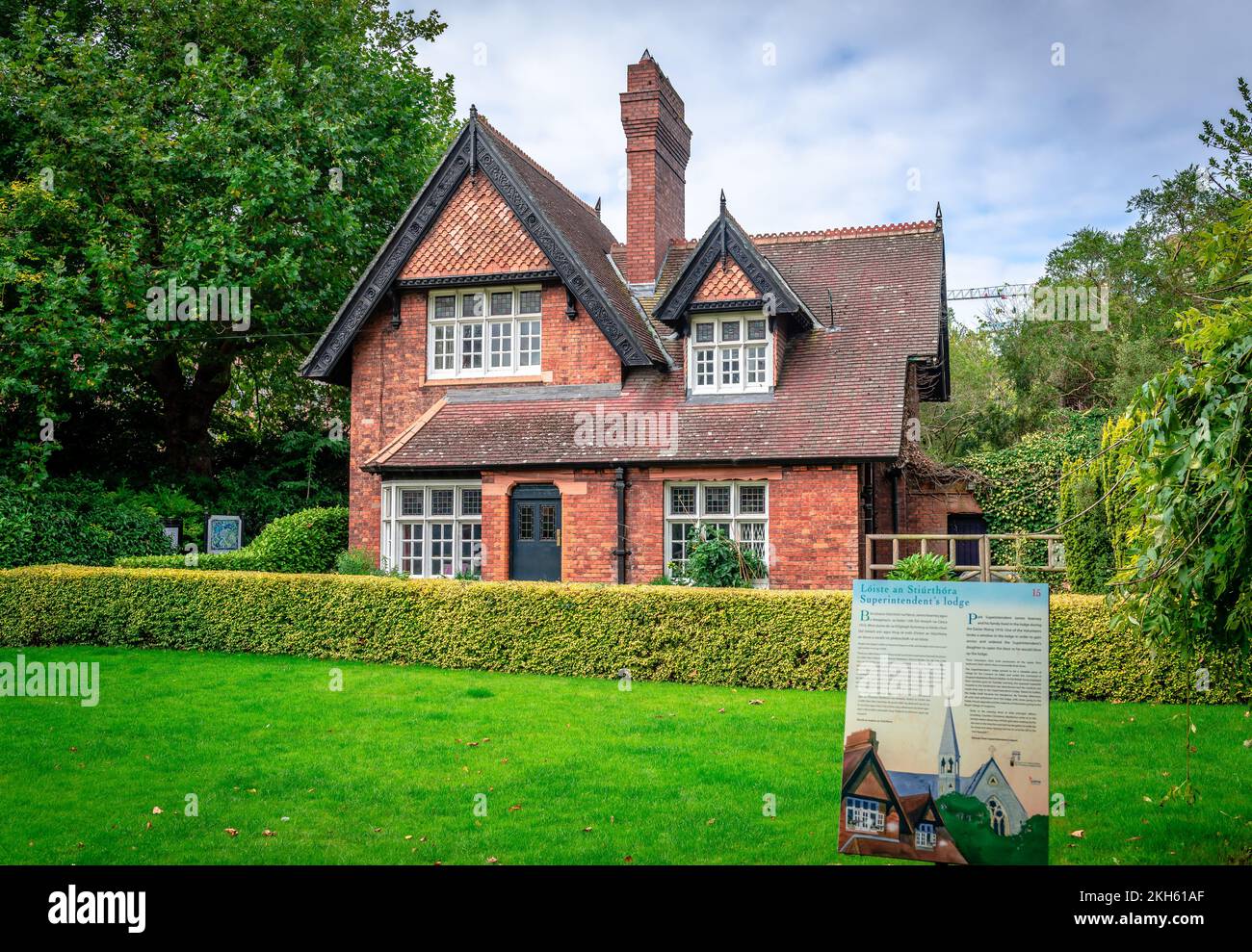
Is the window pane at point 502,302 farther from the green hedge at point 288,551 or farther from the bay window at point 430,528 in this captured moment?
the green hedge at point 288,551

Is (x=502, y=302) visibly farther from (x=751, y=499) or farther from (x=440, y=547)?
(x=751, y=499)

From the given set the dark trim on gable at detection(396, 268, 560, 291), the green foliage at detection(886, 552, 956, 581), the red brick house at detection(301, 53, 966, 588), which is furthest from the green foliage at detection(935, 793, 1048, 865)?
the dark trim on gable at detection(396, 268, 560, 291)

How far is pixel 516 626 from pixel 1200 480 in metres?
9.94

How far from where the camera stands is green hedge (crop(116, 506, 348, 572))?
58.5 feet

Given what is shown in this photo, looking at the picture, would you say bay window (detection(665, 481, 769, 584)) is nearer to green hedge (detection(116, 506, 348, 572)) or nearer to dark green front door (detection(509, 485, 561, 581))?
dark green front door (detection(509, 485, 561, 581))

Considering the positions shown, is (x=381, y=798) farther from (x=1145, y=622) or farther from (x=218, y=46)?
(x=218, y=46)

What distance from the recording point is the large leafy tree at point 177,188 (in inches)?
820

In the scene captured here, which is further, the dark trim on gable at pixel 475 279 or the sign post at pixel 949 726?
the dark trim on gable at pixel 475 279

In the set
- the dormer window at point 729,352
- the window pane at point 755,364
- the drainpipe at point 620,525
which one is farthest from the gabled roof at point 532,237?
the drainpipe at point 620,525

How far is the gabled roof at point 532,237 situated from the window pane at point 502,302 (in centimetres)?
152

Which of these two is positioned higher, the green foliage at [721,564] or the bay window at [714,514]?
the bay window at [714,514]

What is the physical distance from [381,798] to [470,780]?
0.81 meters

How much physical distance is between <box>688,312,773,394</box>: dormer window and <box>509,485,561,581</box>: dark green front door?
3.62 m
